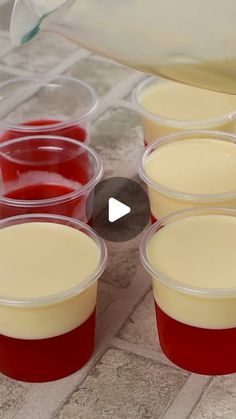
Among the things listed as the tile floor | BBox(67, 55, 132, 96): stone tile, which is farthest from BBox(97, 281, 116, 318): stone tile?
BBox(67, 55, 132, 96): stone tile

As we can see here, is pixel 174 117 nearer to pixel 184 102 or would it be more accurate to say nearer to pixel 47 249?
pixel 184 102

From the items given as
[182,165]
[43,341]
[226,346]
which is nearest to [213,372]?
[226,346]

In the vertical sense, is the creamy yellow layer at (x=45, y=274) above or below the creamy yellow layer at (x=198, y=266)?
below

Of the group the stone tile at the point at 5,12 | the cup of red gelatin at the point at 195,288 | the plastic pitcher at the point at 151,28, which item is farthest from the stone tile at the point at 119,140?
the plastic pitcher at the point at 151,28

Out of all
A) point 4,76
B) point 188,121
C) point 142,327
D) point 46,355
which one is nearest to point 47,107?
point 4,76

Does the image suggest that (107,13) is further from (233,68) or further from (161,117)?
(161,117)

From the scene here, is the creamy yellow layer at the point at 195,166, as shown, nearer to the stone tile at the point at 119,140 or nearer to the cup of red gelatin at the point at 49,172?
the cup of red gelatin at the point at 49,172
